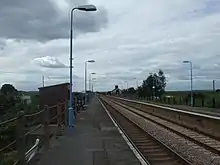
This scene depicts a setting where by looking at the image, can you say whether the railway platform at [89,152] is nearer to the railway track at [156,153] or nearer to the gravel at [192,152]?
the railway track at [156,153]

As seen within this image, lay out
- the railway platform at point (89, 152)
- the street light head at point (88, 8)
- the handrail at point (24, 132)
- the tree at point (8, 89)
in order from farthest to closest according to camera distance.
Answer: the tree at point (8, 89) → the street light head at point (88, 8) → the railway platform at point (89, 152) → the handrail at point (24, 132)

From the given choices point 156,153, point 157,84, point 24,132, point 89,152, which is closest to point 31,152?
point 89,152

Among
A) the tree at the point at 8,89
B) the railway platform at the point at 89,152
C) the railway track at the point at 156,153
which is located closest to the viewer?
the railway platform at the point at 89,152

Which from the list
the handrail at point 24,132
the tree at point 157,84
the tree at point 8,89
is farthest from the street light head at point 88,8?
the tree at point 157,84

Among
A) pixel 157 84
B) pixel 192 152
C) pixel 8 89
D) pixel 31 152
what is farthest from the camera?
pixel 157 84

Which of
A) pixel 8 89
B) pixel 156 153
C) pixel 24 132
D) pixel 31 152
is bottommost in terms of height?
pixel 156 153

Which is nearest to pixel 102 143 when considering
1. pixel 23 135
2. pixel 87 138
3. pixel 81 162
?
pixel 87 138

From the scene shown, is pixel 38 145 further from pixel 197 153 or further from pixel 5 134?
pixel 197 153

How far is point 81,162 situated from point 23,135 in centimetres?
283

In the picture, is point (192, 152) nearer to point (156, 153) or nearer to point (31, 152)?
point (156, 153)

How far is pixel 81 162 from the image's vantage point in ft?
38.8

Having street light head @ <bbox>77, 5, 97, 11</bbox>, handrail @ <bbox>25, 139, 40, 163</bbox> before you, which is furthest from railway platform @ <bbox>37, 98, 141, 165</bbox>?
street light head @ <bbox>77, 5, 97, 11</bbox>

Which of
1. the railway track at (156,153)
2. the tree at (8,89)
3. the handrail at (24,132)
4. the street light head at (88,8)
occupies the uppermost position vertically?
the street light head at (88,8)

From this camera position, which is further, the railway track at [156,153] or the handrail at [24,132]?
the railway track at [156,153]
